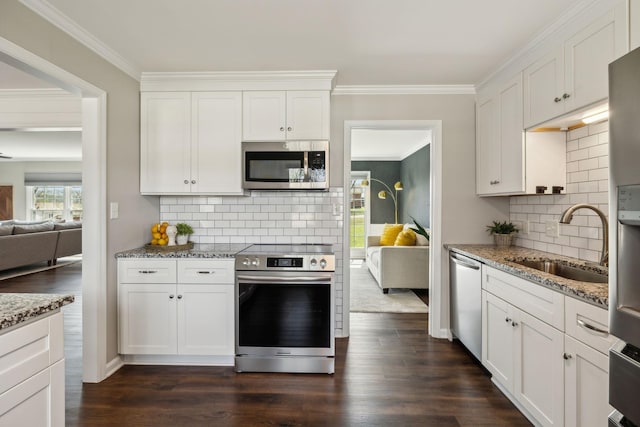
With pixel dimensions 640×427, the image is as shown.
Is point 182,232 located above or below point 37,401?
above

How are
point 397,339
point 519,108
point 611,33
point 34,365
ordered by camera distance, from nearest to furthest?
point 34,365 → point 611,33 → point 519,108 → point 397,339

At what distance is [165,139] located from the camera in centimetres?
289

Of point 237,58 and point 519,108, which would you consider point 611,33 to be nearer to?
point 519,108

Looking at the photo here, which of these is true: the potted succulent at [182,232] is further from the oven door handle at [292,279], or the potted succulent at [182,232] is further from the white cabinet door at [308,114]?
the white cabinet door at [308,114]

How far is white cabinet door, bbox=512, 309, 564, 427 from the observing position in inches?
64.7

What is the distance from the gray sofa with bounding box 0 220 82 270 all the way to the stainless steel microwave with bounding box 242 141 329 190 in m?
5.32

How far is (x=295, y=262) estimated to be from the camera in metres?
2.48

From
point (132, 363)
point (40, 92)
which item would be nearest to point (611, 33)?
point (132, 363)

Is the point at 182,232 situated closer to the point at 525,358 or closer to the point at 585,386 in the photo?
→ the point at 525,358

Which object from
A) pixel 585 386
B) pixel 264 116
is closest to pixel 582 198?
pixel 585 386

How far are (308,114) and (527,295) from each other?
81.5 inches

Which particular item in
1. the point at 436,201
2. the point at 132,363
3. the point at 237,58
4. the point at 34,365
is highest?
the point at 237,58

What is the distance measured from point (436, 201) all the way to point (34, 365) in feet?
9.83

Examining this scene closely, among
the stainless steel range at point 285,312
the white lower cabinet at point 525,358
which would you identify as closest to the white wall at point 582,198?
the white lower cabinet at point 525,358
